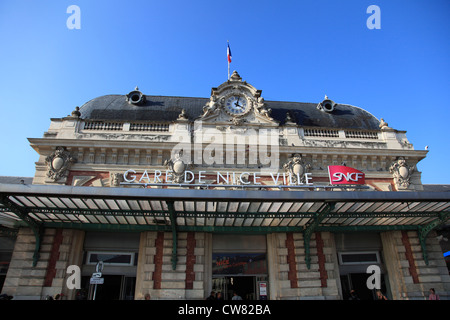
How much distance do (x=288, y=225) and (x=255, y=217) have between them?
8.88ft

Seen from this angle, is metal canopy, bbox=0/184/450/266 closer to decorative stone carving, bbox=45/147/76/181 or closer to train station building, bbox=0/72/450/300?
train station building, bbox=0/72/450/300

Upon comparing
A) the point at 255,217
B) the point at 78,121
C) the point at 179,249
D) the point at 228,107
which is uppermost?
the point at 228,107

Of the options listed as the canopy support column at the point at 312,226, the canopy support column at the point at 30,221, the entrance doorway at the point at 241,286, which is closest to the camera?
the canopy support column at the point at 30,221

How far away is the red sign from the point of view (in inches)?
632

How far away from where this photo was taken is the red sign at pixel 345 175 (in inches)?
632

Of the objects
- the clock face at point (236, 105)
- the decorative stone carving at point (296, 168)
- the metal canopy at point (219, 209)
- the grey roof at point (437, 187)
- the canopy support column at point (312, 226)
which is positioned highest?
the clock face at point (236, 105)

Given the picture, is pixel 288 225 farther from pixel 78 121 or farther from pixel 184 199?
pixel 78 121

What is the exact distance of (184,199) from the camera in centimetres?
1128

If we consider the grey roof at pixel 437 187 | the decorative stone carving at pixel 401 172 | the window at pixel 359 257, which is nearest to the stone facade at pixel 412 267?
the window at pixel 359 257

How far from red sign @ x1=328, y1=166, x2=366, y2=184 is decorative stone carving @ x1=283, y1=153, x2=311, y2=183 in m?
1.38

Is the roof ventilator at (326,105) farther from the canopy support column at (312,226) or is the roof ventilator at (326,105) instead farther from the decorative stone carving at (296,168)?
the canopy support column at (312,226)
